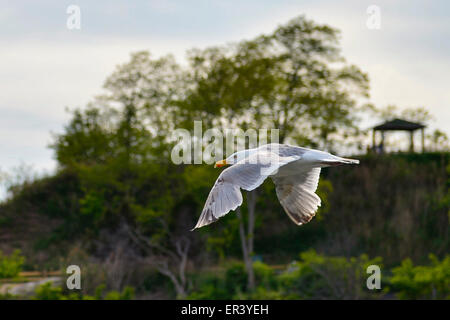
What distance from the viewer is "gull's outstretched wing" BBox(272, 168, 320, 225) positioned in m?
8.38

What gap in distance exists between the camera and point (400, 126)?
78.4ft

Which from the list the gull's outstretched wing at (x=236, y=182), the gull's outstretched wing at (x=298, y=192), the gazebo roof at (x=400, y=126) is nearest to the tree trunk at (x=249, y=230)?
the gazebo roof at (x=400, y=126)

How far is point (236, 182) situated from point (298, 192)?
1.77 m

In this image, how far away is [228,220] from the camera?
18.9 meters

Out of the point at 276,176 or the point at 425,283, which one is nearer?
the point at 276,176

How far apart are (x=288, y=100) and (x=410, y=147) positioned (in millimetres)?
6365

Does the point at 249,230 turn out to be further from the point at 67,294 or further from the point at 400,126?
the point at 400,126

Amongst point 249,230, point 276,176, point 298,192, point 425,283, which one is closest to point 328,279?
point 425,283

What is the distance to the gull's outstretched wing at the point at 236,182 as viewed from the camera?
6.62 meters

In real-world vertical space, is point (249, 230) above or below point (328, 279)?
above

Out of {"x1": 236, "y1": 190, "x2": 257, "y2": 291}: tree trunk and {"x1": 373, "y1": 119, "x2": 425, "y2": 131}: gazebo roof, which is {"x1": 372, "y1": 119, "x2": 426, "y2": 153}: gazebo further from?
{"x1": 236, "y1": 190, "x2": 257, "y2": 291}: tree trunk

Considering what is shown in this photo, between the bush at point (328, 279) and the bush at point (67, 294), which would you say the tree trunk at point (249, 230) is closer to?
the bush at point (328, 279)

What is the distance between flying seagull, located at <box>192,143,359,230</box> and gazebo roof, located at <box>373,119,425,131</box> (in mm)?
15795

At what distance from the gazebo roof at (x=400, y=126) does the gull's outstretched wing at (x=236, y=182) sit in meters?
17.2
